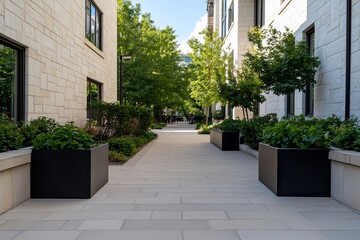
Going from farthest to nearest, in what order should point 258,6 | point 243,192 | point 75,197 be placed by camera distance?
point 258,6 → point 243,192 → point 75,197

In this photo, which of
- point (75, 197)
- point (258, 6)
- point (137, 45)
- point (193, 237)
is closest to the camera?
point (193, 237)

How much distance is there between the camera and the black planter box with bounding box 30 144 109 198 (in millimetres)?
6047

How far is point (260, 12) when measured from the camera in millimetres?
21641

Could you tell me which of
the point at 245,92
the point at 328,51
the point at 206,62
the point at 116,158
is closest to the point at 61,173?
the point at 116,158

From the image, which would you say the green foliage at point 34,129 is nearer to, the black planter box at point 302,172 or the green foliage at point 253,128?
the black planter box at point 302,172

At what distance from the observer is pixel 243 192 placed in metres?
6.71

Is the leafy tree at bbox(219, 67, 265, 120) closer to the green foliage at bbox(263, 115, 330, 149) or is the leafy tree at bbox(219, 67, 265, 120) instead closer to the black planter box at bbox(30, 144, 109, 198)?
the green foliage at bbox(263, 115, 330, 149)

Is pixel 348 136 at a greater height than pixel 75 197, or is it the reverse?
pixel 348 136

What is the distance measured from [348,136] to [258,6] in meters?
17.8

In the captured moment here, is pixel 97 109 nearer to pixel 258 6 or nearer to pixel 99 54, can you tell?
pixel 99 54

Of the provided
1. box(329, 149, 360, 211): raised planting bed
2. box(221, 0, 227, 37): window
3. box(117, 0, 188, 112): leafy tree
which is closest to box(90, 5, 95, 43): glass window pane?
box(329, 149, 360, 211): raised planting bed

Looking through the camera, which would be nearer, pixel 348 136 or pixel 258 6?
pixel 348 136

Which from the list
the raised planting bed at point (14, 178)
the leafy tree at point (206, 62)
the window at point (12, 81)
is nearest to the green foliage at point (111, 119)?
→ the window at point (12, 81)

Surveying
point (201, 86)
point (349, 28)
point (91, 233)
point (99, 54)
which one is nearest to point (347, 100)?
point (349, 28)
